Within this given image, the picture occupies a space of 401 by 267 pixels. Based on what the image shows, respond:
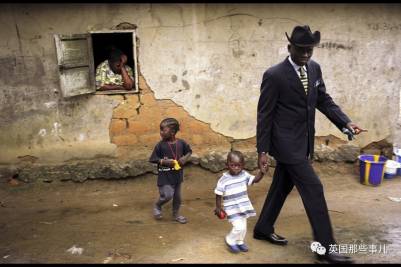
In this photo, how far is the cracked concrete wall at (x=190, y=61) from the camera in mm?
5484

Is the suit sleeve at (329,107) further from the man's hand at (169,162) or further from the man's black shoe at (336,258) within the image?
the man's hand at (169,162)

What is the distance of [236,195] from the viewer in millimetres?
3916

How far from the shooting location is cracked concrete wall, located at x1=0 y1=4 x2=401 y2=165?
5484 mm

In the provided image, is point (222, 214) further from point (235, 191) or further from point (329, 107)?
point (329, 107)

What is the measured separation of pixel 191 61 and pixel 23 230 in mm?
2980

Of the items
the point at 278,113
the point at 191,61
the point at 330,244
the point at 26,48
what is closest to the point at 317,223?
the point at 330,244

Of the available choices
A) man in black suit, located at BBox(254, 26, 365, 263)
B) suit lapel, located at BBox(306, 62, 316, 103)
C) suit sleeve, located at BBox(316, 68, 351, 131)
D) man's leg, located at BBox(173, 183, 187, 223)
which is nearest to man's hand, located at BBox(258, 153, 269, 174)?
man in black suit, located at BBox(254, 26, 365, 263)

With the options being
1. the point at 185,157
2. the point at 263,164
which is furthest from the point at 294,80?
the point at 185,157

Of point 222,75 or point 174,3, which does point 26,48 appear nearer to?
point 174,3

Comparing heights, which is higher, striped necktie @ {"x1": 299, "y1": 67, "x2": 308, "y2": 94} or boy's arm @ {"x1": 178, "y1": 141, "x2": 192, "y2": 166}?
striped necktie @ {"x1": 299, "y1": 67, "x2": 308, "y2": 94}

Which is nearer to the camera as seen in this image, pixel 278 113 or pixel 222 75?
pixel 278 113

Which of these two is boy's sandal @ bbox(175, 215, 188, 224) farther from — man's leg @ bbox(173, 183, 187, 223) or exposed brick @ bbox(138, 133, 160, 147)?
exposed brick @ bbox(138, 133, 160, 147)

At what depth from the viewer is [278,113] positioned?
150 inches

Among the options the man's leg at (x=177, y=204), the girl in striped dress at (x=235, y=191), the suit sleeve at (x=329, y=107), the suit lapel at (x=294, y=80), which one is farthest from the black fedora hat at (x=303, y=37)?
the man's leg at (x=177, y=204)
